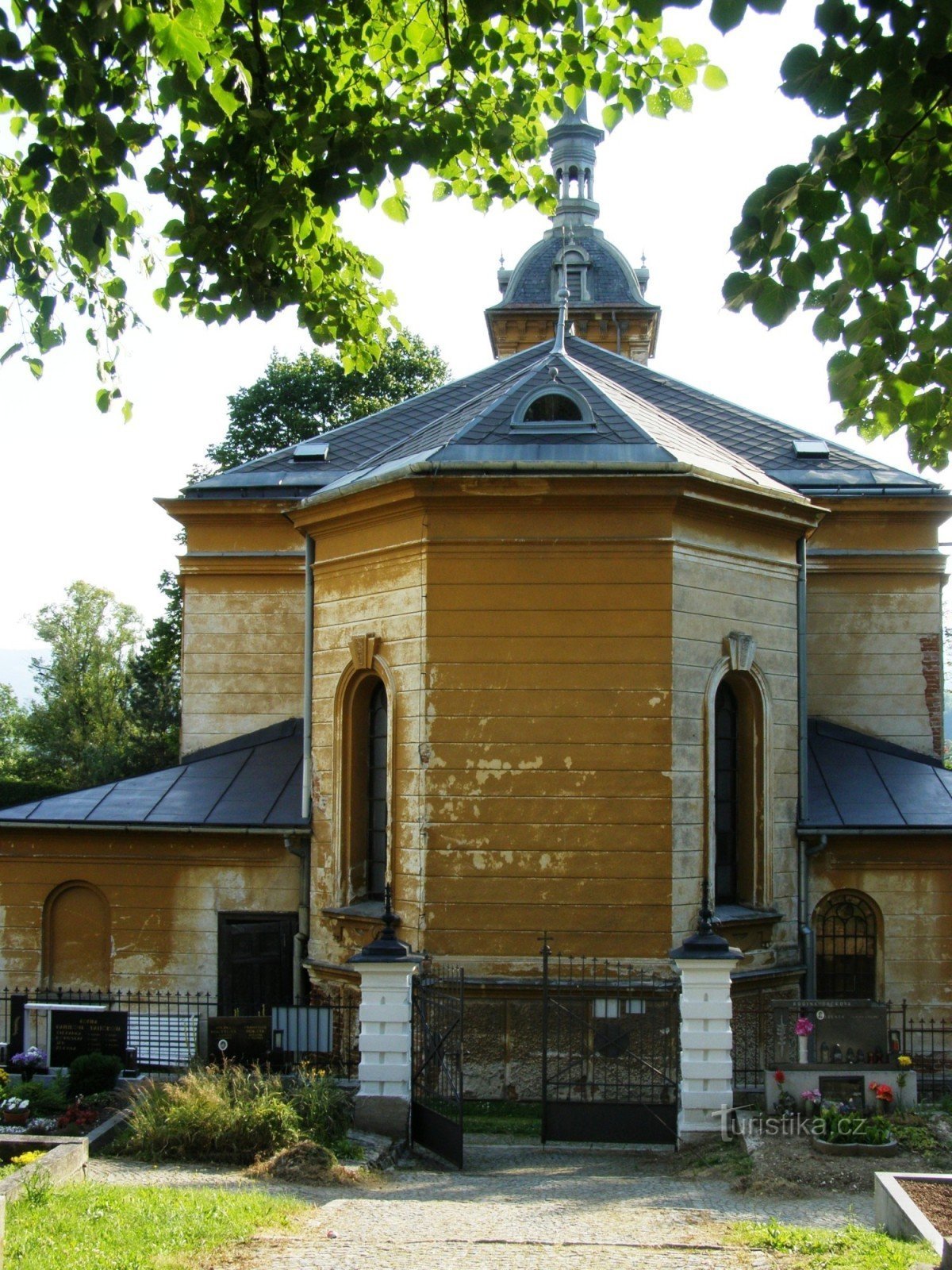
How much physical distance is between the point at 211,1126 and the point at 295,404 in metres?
29.7

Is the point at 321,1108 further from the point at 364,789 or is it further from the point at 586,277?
the point at 586,277

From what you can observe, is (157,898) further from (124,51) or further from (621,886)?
(124,51)

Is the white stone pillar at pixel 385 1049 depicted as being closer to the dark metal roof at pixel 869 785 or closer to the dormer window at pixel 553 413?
the dark metal roof at pixel 869 785

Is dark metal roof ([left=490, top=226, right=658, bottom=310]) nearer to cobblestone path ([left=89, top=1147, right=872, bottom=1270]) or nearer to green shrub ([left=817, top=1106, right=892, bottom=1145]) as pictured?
green shrub ([left=817, top=1106, right=892, bottom=1145])

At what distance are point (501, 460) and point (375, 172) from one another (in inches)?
241

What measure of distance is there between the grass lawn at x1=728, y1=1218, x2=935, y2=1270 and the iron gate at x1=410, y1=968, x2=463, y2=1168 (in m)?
3.24

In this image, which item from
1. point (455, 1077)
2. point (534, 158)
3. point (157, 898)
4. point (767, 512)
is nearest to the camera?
point (534, 158)

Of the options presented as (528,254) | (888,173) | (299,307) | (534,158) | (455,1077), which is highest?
(528,254)

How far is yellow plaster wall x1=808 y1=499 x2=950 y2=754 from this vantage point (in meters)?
18.5

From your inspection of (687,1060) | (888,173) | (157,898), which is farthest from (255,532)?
(888,173)

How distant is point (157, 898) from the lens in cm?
1644

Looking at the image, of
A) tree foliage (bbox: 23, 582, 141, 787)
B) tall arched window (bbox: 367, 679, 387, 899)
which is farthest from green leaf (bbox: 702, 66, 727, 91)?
tree foliage (bbox: 23, 582, 141, 787)

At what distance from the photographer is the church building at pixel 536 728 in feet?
44.5

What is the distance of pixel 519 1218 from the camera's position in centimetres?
910
